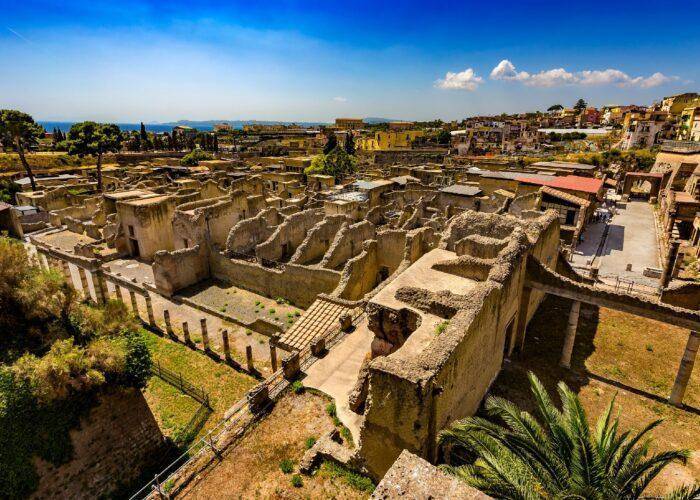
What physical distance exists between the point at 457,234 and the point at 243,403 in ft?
Answer: 44.2

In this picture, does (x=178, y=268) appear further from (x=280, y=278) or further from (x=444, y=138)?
(x=444, y=138)

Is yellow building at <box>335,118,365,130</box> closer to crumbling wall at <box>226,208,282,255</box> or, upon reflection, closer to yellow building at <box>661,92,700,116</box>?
yellow building at <box>661,92,700,116</box>

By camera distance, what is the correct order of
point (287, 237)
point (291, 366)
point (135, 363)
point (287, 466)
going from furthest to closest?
point (287, 237) → point (291, 366) → point (135, 363) → point (287, 466)

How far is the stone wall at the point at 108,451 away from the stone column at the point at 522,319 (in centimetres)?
1537

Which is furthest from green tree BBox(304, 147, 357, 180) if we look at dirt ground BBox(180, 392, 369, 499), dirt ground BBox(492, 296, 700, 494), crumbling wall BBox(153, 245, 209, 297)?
dirt ground BBox(180, 392, 369, 499)

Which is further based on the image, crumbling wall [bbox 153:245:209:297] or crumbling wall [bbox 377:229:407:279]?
crumbling wall [bbox 153:245:209:297]

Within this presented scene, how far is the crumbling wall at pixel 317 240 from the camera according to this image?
25473 millimetres

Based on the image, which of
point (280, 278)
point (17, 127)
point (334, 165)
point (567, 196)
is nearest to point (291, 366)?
point (280, 278)

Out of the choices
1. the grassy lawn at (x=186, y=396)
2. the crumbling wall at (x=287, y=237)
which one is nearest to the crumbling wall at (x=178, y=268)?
the crumbling wall at (x=287, y=237)

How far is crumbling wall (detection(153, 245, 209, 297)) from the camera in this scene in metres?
24.1

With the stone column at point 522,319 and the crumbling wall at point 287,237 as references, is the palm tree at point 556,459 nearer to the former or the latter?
the stone column at point 522,319

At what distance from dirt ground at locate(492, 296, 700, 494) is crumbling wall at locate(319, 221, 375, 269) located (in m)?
11.9

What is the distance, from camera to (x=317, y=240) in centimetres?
2697

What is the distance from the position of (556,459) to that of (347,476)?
17.7ft
